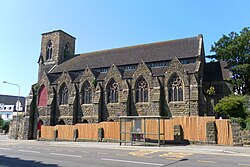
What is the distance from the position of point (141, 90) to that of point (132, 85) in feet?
4.80

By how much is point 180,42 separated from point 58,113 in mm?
22768

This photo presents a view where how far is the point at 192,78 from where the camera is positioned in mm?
30672

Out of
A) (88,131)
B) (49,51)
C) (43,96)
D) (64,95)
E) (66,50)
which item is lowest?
(88,131)

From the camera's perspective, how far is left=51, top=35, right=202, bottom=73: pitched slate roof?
36094 mm

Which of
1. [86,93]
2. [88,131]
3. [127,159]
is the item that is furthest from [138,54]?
[127,159]

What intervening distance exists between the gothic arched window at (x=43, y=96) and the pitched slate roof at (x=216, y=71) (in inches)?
1022

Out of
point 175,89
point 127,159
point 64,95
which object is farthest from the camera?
point 64,95

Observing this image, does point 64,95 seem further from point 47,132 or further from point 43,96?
point 47,132

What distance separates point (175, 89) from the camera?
105ft

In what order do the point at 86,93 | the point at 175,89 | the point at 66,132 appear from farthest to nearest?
1. the point at 86,93
2. the point at 175,89
3. the point at 66,132

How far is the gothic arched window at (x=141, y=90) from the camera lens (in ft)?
110

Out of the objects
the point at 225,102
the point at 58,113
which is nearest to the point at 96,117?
the point at 58,113

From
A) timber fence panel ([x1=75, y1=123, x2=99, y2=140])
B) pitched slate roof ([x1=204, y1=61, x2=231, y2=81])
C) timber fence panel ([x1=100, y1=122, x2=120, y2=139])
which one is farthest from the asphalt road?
pitched slate roof ([x1=204, y1=61, x2=231, y2=81])

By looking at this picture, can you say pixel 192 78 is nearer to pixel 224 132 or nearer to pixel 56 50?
pixel 224 132
